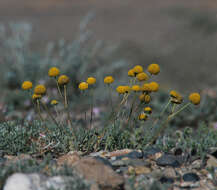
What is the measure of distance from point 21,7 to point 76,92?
16.9 meters

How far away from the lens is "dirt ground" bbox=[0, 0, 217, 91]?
11.0 m

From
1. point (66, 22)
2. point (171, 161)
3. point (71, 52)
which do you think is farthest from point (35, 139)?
point (66, 22)

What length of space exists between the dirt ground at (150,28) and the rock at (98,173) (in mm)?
5630

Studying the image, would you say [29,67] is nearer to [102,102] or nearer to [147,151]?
[102,102]

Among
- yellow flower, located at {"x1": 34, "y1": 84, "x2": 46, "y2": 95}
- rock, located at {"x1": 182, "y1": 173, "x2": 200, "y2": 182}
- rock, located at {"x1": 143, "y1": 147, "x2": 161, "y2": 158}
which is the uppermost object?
yellow flower, located at {"x1": 34, "y1": 84, "x2": 46, "y2": 95}

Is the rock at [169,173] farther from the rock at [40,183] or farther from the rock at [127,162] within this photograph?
the rock at [40,183]

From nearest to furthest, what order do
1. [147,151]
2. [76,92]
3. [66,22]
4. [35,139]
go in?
[147,151]
[35,139]
[76,92]
[66,22]

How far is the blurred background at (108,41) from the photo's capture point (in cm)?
707

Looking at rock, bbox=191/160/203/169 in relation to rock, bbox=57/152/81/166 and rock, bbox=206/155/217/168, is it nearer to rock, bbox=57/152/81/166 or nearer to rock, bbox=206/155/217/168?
rock, bbox=206/155/217/168

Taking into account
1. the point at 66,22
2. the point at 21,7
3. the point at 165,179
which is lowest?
the point at 165,179

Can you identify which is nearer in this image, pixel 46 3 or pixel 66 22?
pixel 66 22

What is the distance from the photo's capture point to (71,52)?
285 inches

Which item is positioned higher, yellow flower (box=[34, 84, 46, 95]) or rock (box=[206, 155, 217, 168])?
yellow flower (box=[34, 84, 46, 95])

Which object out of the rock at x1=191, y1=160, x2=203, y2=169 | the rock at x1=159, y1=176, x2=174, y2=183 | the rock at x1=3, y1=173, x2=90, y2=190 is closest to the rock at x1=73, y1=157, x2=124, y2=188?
the rock at x1=3, y1=173, x2=90, y2=190
